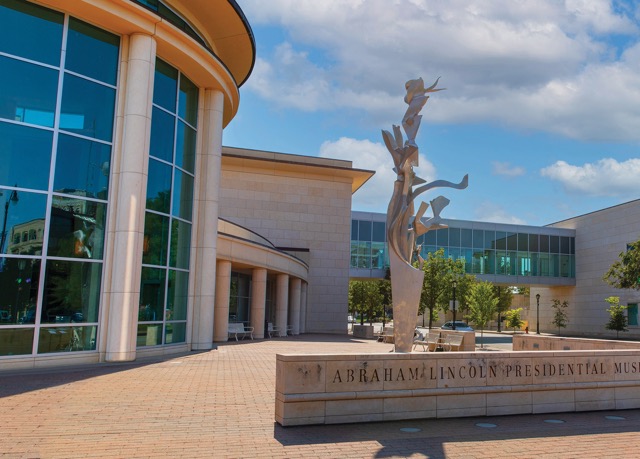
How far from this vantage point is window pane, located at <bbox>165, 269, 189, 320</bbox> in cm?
1806

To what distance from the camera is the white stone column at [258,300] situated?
2791 cm

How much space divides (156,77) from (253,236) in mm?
12150

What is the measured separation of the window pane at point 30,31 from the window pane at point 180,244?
5.90m

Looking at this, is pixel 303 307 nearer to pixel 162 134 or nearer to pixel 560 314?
pixel 162 134

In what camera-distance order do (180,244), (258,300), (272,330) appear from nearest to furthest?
(180,244) < (258,300) < (272,330)

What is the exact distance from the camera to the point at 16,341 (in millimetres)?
13383

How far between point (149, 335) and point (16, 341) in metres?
4.08

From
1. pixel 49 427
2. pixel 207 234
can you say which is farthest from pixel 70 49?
pixel 49 427

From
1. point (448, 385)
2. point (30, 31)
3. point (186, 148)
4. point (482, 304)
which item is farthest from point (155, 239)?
point (482, 304)

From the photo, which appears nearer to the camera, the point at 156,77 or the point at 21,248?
the point at 21,248

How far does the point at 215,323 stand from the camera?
2452 cm

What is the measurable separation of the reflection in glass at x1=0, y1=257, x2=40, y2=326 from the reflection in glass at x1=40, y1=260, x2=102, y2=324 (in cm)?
28

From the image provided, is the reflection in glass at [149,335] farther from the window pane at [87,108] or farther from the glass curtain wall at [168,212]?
the window pane at [87,108]

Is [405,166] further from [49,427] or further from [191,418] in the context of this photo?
[49,427]
